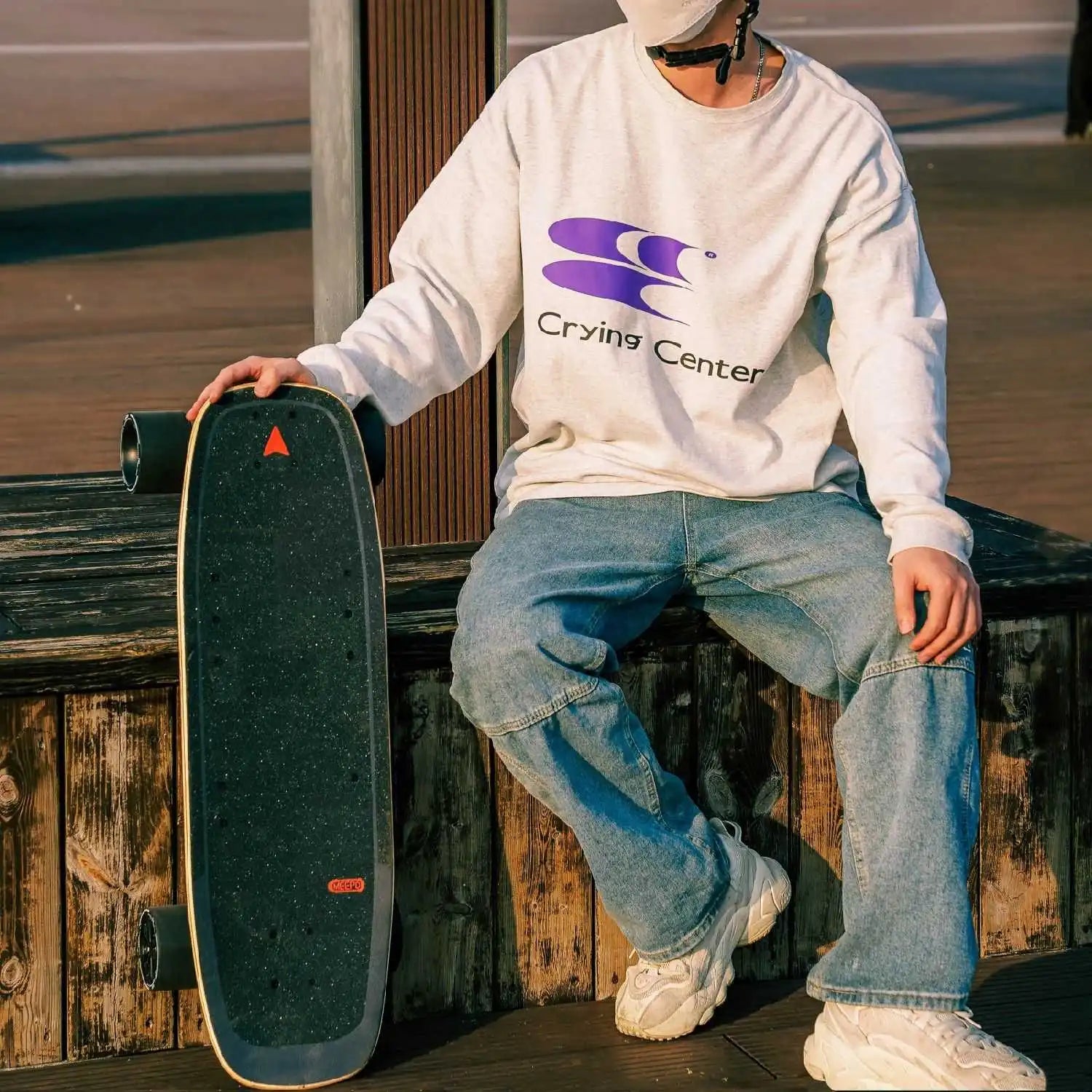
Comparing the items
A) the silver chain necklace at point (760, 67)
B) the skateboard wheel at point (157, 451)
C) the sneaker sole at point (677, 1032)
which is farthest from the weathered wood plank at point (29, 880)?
the silver chain necklace at point (760, 67)

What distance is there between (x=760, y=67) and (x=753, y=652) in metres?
0.86

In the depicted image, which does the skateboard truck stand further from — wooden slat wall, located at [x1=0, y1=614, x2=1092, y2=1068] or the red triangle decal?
wooden slat wall, located at [x1=0, y1=614, x2=1092, y2=1068]

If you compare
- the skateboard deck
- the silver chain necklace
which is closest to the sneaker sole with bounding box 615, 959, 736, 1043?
the skateboard deck

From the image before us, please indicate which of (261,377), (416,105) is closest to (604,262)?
(261,377)

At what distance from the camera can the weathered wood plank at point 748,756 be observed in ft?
9.51

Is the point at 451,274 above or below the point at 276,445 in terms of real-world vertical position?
above

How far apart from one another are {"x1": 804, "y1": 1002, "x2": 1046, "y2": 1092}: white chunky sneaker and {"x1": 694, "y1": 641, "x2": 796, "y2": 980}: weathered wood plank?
1.51 ft

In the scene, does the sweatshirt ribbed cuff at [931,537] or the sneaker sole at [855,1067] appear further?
the sweatshirt ribbed cuff at [931,537]

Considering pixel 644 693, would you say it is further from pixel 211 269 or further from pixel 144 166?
pixel 144 166

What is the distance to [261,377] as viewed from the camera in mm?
2643

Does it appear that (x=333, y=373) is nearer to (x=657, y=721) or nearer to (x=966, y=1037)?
(x=657, y=721)

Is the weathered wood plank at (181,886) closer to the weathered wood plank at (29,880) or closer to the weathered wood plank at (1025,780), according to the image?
→ the weathered wood plank at (29,880)

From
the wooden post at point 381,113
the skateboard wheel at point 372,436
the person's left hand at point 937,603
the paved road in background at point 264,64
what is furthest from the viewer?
the paved road in background at point 264,64

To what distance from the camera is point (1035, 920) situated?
3.07m
